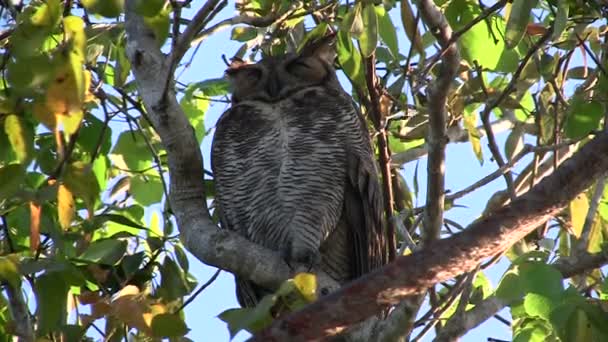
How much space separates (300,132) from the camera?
12.7 feet

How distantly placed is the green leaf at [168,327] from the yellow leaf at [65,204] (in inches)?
10.3

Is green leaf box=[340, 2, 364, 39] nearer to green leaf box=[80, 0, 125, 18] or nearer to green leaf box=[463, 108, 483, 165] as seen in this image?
green leaf box=[463, 108, 483, 165]

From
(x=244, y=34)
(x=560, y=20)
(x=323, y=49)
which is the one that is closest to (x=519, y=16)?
(x=560, y=20)

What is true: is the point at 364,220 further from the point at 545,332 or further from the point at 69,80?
the point at 69,80

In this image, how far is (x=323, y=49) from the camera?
4.19 m

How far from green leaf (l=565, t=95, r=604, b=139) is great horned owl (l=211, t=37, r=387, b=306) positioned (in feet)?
3.14

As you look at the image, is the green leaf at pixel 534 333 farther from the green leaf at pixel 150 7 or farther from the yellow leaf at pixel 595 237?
the green leaf at pixel 150 7

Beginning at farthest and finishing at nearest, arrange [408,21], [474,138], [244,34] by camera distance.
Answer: [244,34] < [474,138] < [408,21]

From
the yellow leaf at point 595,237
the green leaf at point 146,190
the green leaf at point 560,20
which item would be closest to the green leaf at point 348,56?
the green leaf at point 560,20

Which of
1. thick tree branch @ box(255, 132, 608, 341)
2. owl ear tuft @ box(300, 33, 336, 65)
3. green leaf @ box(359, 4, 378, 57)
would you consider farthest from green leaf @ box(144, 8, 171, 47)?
owl ear tuft @ box(300, 33, 336, 65)

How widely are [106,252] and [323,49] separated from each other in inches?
59.9

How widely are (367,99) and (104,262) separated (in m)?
1.32

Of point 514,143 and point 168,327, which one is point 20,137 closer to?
point 168,327

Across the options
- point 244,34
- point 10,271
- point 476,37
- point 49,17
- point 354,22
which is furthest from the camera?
point 244,34
